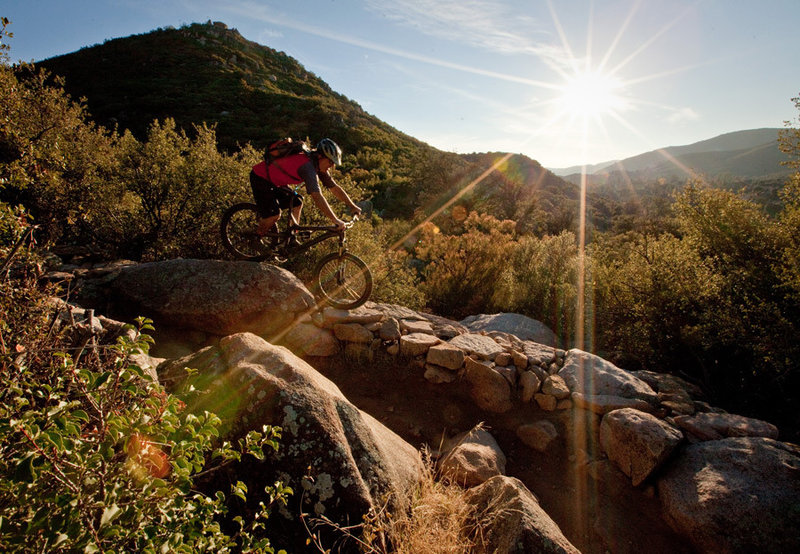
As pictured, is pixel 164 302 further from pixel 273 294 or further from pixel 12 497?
pixel 12 497

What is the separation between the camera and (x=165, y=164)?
364 inches

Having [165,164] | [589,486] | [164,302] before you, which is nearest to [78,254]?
[165,164]

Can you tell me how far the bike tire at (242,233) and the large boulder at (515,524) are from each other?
5.68 meters

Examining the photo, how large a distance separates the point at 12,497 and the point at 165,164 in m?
9.64

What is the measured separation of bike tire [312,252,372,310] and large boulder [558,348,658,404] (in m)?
3.89

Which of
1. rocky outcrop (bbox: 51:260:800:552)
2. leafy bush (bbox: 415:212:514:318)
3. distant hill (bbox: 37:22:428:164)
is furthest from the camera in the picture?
distant hill (bbox: 37:22:428:164)

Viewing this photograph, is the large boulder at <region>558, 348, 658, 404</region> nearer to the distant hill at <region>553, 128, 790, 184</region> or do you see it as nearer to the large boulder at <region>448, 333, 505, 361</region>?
the large boulder at <region>448, 333, 505, 361</region>

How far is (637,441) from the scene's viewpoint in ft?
16.0

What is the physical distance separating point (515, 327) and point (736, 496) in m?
5.02

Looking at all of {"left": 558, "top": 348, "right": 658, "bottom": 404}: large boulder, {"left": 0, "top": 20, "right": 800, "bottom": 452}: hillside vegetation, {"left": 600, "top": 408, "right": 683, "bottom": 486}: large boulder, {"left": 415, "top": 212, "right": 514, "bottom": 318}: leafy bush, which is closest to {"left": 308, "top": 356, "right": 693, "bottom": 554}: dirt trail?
{"left": 600, "top": 408, "right": 683, "bottom": 486}: large boulder

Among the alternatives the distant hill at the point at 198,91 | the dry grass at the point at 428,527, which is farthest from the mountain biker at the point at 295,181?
the distant hill at the point at 198,91

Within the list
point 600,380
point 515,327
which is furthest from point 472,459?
point 515,327

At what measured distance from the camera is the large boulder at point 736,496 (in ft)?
12.8

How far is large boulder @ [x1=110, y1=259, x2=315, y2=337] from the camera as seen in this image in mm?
6289
